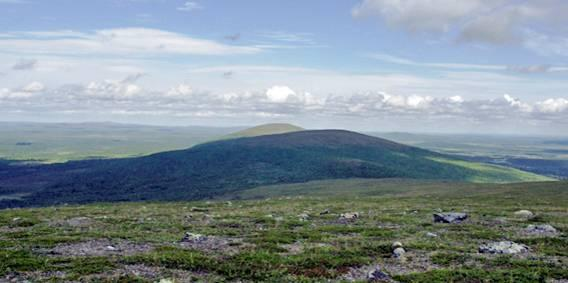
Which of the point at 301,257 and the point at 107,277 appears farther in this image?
the point at 301,257

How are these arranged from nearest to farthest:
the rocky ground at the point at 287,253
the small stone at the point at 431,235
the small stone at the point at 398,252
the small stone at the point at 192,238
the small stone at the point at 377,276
Answer: 1. the small stone at the point at 377,276
2. the rocky ground at the point at 287,253
3. the small stone at the point at 398,252
4. the small stone at the point at 192,238
5. the small stone at the point at 431,235

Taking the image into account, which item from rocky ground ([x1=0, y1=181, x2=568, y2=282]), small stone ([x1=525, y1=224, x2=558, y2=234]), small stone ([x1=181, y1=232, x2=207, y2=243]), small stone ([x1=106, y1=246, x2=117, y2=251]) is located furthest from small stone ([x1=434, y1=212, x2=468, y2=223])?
small stone ([x1=106, y1=246, x2=117, y2=251])

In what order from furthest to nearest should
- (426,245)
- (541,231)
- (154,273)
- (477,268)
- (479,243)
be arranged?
(541,231) → (479,243) → (426,245) → (477,268) → (154,273)

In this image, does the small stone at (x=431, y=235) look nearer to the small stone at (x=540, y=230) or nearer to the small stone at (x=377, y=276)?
the small stone at (x=540, y=230)

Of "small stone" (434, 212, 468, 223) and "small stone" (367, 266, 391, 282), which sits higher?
"small stone" (367, 266, 391, 282)

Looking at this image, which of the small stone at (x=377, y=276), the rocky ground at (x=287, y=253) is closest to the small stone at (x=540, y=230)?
the rocky ground at (x=287, y=253)

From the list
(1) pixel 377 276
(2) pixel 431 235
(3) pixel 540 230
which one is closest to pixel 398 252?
(1) pixel 377 276

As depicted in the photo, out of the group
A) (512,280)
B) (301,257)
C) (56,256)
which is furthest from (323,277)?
(56,256)

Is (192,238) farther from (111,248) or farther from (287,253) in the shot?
(287,253)

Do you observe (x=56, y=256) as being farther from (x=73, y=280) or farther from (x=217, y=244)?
(x=217, y=244)

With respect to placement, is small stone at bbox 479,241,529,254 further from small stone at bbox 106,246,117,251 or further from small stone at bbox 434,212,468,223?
small stone at bbox 106,246,117,251

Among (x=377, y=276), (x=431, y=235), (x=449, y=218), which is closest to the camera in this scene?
(x=377, y=276)
